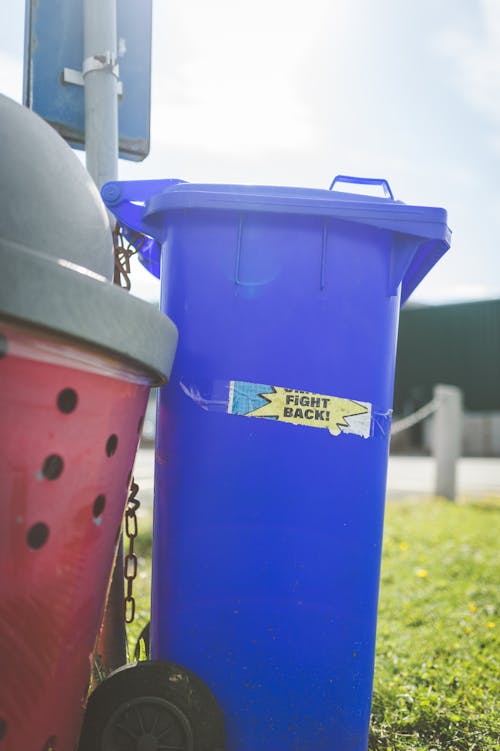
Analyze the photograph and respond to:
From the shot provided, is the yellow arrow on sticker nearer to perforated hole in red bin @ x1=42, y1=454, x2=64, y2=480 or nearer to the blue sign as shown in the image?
perforated hole in red bin @ x1=42, y1=454, x2=64, y2=480

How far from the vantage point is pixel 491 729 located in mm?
2170

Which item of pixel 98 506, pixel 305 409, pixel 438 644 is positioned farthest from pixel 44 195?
pixel 438 644

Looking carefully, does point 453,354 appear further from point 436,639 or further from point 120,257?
point 120,257

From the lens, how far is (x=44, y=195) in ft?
4.80

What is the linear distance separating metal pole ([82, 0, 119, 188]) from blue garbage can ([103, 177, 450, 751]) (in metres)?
0.55

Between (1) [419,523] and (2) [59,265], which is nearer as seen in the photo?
(2) [59,265]

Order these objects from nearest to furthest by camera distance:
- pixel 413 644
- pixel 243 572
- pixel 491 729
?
pixel 243 572 → pixel 491 729 → pixel 413 644

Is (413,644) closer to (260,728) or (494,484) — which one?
(260,728)

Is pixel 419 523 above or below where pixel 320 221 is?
below

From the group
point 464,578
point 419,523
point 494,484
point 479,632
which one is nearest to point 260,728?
point 479,632

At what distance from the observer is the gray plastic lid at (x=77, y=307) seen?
1.16 m

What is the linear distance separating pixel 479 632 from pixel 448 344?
28705 mm

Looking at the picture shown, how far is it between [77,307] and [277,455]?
0.72 metres

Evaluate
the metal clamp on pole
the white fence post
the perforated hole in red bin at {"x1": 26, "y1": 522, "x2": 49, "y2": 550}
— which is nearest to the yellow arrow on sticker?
the perforated hole in red bin at {"x1": 26, "y1": 522, "x2": 49, "y2": 550}
